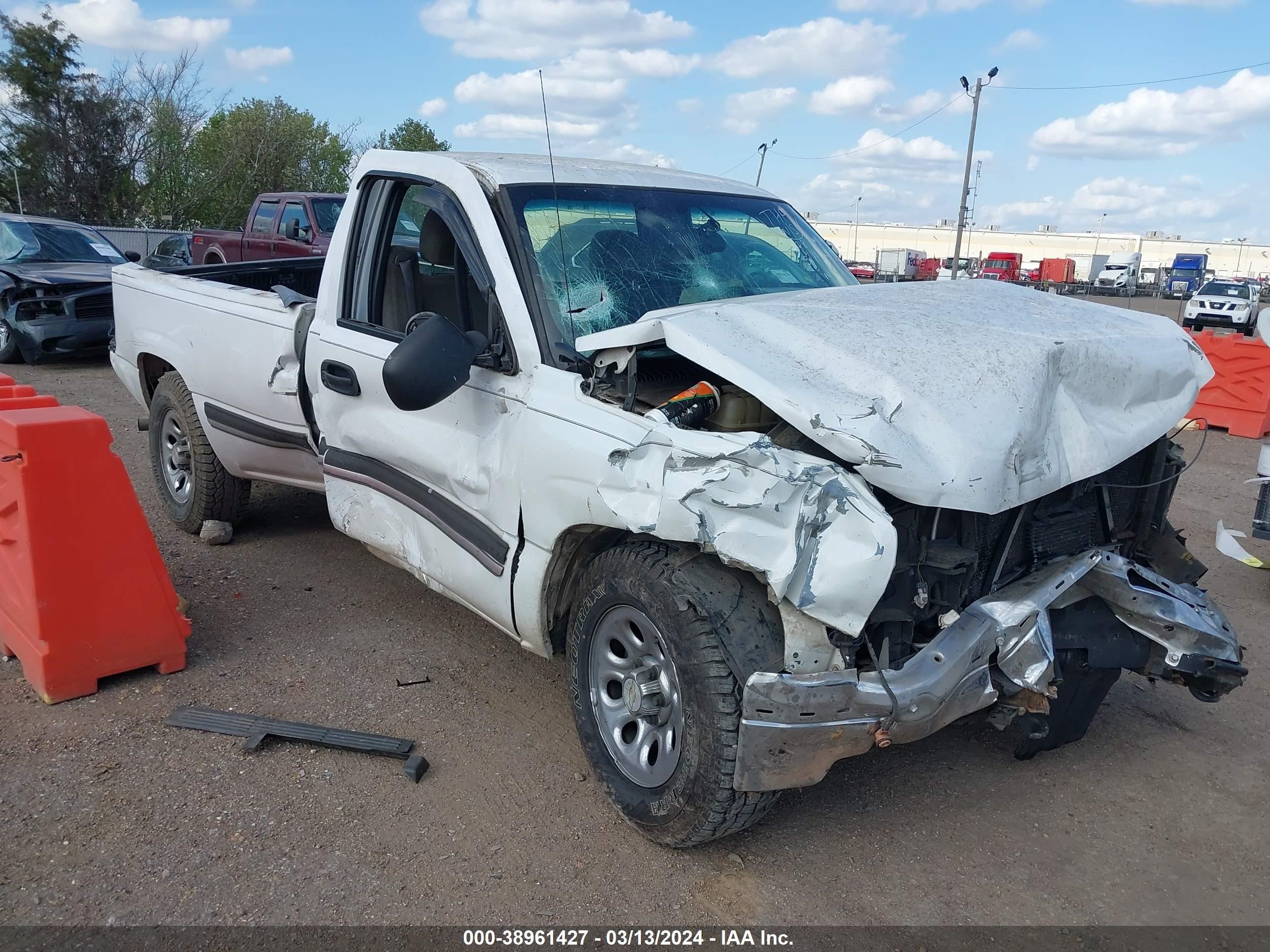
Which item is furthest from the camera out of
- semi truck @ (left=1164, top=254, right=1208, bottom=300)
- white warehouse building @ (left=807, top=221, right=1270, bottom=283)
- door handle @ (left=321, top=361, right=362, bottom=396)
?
white warehouse building @ (left=807, top=221, right=1270, bottom=283)

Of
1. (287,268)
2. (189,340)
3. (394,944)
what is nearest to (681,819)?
(394,944)

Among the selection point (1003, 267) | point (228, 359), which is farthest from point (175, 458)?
point (1003, 267)

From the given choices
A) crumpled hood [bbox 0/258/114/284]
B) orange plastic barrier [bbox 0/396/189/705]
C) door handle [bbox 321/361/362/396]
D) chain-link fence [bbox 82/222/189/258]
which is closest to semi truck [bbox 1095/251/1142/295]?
chain-link fence [bbox 82/222/189/258]

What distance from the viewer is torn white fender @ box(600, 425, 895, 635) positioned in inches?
95.2

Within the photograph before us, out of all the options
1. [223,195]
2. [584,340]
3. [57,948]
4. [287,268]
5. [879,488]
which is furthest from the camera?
[223,195]

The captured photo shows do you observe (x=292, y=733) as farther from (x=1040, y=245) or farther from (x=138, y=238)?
(x=1040, y=245)

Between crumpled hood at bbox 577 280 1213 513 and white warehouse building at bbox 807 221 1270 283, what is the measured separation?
285 ft

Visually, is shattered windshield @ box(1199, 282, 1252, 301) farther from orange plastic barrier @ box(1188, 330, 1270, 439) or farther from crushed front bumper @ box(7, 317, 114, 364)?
crushed front bumper @ box(7, 317, 114, 364)

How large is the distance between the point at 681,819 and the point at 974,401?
4.82ft

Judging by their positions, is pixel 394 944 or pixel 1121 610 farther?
pixel 1121 610

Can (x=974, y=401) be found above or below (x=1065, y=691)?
above

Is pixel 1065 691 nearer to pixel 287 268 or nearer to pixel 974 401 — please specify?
pixel 974 401

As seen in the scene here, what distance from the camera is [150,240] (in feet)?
86.2

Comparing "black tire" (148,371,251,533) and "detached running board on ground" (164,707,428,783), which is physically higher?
"black tire" (148,371,251,533)
